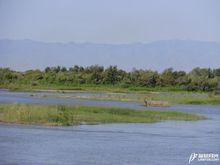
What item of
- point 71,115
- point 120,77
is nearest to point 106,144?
point 71,115

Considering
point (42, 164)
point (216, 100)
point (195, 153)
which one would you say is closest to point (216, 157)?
point (195, 153)

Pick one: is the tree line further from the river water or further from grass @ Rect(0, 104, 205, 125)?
the river water

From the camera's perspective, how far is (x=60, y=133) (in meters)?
32.5

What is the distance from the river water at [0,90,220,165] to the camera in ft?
82.7

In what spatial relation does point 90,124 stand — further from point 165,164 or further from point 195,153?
point 165,164

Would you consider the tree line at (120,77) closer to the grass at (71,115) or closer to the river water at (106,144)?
the grass at (71,115)

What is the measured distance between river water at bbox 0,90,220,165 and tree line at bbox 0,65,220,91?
66.0m

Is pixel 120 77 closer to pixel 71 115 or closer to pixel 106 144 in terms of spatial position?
pixel 71 115

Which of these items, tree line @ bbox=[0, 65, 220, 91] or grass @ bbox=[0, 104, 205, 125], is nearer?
grass @ bbox=[0, 104, 205, 125]

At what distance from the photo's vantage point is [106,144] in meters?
29.2

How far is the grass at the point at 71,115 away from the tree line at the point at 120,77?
57.4 m

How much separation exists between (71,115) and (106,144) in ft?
30.5

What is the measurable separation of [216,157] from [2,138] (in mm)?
9803

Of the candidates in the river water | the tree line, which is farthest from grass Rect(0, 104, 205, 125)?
the tree line
